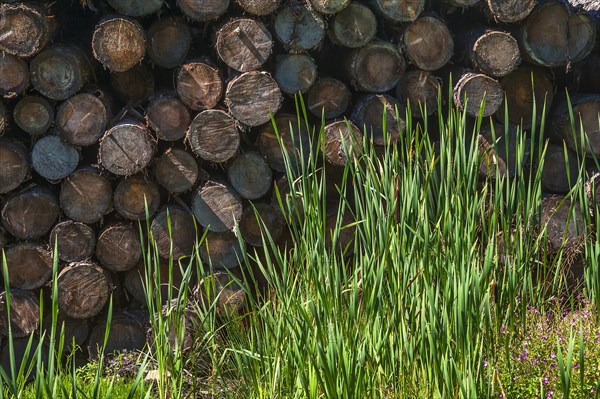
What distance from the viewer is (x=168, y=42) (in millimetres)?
3623

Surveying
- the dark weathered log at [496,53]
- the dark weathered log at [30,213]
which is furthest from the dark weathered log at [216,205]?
the dark weathered log at [496,53]

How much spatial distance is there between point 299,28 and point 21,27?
1.09 meters

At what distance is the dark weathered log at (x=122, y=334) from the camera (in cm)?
368

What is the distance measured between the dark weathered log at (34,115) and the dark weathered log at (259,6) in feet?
2.90

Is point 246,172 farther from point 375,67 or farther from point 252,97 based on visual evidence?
point 375,67

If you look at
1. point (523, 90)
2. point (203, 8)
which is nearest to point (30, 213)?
point (203, 8)

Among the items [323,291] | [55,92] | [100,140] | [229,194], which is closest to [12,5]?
[55,92]

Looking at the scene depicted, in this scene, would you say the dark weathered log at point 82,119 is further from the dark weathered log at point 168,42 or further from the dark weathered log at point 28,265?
the dark weathered log at point 28,265

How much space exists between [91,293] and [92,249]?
180 millimetres

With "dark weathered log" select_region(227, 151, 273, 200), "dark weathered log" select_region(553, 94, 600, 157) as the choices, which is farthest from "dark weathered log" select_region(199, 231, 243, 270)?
"dark weathered log" select_region(553, 94, 600, 157)

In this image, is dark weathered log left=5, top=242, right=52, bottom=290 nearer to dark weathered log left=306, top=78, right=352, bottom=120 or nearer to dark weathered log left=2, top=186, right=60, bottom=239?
dark weathered log left=2, top=186, right=60, bottom=239

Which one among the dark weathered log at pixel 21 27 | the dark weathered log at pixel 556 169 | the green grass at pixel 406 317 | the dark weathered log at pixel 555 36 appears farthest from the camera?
the dark weathered log at pixel 556 169

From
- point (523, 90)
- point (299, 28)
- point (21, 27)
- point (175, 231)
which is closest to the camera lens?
point (21, 27)

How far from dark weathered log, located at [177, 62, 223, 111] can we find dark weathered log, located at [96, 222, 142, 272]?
0.58 metres
